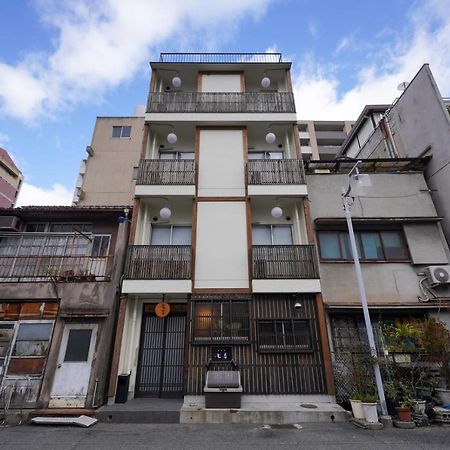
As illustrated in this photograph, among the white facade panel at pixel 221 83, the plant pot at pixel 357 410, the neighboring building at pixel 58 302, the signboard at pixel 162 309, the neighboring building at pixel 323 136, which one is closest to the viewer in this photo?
the plant pot at pixel 357 410

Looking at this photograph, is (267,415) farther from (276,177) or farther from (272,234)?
(276,177)

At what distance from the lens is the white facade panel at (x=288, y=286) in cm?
939

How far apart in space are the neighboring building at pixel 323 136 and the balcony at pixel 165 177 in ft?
112

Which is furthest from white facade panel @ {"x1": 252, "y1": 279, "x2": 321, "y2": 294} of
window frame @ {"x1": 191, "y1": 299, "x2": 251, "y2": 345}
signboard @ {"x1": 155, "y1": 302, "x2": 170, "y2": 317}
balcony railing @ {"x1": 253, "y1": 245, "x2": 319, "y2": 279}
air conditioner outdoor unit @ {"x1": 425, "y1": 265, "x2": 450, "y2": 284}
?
air conditioner outdoor unit @ {"x1": 425, "y1": 265, "x2": 450, "y2": 284}

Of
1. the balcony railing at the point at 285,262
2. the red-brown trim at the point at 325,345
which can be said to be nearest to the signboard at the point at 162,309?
the balcony railing at the point at 285,262

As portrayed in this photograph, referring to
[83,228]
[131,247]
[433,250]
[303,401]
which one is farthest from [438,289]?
[83,228]

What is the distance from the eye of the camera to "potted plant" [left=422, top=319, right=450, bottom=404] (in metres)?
7.84

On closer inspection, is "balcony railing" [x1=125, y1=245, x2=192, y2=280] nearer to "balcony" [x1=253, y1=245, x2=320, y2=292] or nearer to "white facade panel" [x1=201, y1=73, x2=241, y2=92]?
"balcony" [x1=253, y1=245, x2=320, y2=292]

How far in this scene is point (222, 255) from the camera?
33.6 ft

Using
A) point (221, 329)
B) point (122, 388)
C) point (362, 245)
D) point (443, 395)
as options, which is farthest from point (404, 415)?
point (122, 388)

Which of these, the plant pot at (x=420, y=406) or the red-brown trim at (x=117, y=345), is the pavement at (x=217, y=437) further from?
the red-brown trim at (x=117, y=345)

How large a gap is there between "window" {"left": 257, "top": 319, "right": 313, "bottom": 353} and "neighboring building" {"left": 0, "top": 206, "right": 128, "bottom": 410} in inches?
207

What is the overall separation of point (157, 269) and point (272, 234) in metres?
5.02

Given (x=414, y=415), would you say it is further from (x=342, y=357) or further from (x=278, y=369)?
(x=278, y=369)
